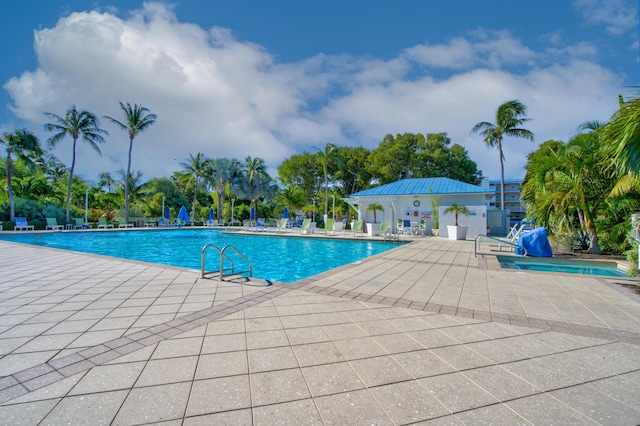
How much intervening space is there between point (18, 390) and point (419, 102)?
21846 mm

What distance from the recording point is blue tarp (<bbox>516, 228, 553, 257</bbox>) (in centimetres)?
935

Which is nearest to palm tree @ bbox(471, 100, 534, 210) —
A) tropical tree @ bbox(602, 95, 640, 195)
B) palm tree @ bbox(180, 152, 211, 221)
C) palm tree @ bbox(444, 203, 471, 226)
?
palm tree @ bbox(444, 203, 471, 226)

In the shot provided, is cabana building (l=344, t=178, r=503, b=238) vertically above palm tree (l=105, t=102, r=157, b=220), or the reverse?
palm tree (l=105, t=102, r=157, b=220)

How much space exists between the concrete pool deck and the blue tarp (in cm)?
476

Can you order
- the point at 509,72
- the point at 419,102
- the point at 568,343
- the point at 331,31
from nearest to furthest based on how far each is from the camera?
the point at 568,343 < the point at 331,31 < the point at 509,72 < the point at 419,102

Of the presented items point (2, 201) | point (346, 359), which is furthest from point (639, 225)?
point (2, 201)

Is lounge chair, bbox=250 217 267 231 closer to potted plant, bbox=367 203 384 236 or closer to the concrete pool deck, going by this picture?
potted plant, bbox=367 203 384 236

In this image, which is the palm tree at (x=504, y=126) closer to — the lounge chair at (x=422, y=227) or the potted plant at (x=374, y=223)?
the lounge chair at (x=422, y=227)

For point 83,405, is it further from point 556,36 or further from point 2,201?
point 2,201

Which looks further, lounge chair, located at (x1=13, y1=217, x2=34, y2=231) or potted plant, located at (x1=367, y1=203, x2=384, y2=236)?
lounge chair, located at (x1=13, y1=217, x2=34, y2=231)

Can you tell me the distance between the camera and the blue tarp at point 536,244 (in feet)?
30.7

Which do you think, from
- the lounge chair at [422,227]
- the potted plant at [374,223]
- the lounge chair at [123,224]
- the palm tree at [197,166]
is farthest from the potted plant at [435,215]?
the palm tree at [197,166]

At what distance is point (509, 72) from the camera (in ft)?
48.1

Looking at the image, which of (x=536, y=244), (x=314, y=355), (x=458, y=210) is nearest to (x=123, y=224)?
(x=458, y=210)
